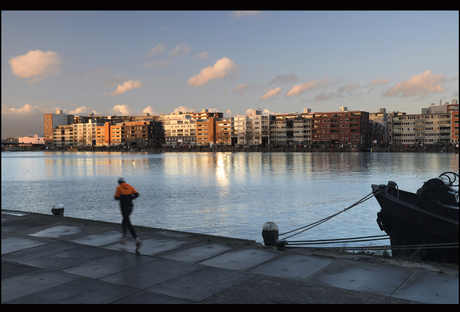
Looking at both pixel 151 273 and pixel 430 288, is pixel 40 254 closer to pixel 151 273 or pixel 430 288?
pixel 151 273

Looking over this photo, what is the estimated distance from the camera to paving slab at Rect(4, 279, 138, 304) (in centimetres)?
850

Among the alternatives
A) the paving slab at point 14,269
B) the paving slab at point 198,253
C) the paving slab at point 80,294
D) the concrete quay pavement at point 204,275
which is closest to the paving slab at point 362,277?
the concrete quay pavement at point 204,275

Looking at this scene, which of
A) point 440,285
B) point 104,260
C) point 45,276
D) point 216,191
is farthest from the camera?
point 216,191

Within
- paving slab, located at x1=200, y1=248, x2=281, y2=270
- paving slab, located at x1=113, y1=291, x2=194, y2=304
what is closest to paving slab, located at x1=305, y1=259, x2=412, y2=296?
paving slab, located at x1=200, y1=248, x2=281, y2=270

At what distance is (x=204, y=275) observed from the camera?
1020 cm

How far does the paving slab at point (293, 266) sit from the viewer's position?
10.2 m

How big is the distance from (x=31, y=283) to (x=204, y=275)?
13.5ft

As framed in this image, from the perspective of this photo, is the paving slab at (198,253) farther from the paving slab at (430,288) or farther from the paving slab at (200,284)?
the paving slab at (430,288)

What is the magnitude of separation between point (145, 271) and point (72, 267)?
6.90ft

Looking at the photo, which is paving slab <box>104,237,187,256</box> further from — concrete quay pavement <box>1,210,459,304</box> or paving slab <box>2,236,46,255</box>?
paving slab <box>2,236,46,255</box>

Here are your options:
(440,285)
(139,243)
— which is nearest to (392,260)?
(440,285)
